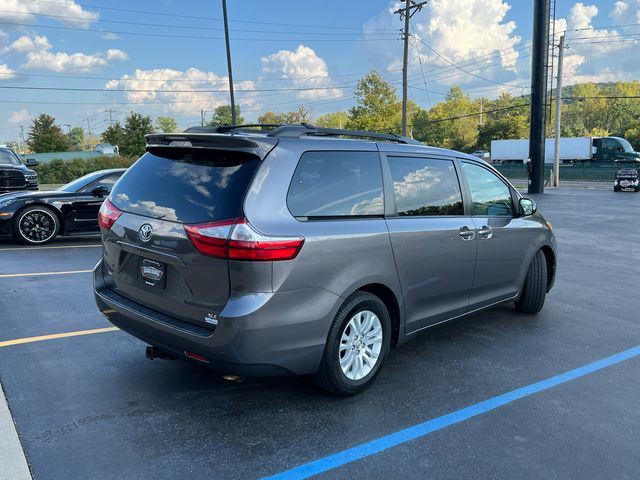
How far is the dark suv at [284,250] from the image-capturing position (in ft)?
9.95

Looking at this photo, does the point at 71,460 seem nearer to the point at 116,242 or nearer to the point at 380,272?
the point at 116,242

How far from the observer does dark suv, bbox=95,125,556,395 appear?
9.95 ft

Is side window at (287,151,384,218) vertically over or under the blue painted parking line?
over

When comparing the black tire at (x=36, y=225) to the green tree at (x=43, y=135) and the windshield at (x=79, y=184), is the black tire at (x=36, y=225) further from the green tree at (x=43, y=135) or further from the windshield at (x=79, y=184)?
the green tree at (x=43, y=135)

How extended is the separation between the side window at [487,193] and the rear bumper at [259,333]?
80.6 inches

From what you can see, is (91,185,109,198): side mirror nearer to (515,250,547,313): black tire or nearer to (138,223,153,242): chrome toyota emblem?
(138,223,153,242): chrome toyota emblem

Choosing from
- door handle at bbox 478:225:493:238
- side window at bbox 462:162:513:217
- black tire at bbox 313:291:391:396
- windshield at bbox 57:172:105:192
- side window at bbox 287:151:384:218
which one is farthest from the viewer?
windshield at bbox 57:172:105:192

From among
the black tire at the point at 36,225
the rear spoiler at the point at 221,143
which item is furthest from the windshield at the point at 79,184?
the rear spoiler at the point at 221,143

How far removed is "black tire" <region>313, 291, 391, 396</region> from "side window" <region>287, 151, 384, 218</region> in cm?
60

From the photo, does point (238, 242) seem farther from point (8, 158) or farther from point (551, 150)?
point (551, 150)

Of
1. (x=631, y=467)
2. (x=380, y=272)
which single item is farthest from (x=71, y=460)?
(x=631, y=467)

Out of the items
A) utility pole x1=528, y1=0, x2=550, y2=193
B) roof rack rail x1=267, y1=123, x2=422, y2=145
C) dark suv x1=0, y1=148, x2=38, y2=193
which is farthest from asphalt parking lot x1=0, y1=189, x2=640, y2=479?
utility pole x1=528, y1=0, x2=550, y2=193

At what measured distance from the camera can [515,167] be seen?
178 ft

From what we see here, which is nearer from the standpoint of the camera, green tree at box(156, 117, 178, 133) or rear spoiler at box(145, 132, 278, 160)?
rear spoiler at box(145, 132, 278, 160)
